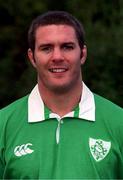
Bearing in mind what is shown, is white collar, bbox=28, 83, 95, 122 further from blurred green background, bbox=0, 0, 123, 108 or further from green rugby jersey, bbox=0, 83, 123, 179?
blurred green background, bbox=0, 0, 123, 108

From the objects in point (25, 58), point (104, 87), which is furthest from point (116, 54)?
point (25, 58)

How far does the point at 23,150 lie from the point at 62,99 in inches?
12.0

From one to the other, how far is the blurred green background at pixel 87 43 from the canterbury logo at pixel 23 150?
390 centimetres

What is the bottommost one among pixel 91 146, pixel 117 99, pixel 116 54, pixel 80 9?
pixel 91 146

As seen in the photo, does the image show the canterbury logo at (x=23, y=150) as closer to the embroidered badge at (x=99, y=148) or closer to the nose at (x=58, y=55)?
the embroidered badge at (x=99, y=148)

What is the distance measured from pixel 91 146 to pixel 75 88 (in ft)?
0.95

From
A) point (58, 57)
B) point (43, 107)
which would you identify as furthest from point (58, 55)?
point (43, 107)

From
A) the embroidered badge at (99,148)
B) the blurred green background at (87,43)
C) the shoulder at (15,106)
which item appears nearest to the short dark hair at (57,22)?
the shoulder at (15,106)

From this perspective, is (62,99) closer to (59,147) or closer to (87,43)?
(59,147)

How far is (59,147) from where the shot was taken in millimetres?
3156

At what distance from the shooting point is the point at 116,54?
7328 millimetres

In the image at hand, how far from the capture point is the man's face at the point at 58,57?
124 inches

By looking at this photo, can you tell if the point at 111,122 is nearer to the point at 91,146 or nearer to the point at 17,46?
the point at 91,146

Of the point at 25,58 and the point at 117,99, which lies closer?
the point at 117,99
